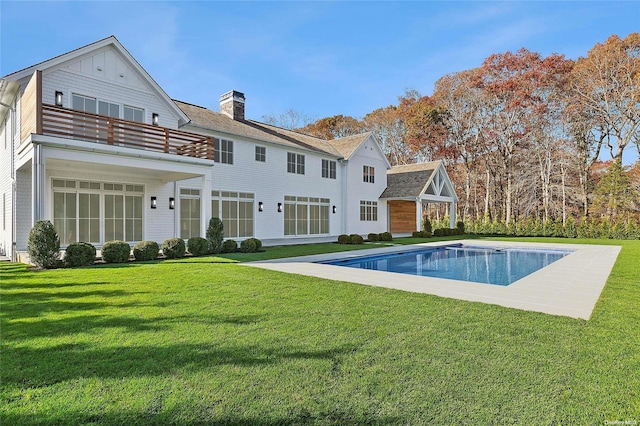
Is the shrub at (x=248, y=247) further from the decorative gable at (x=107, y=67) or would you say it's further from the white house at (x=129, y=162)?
the decorative gable at (x=107, y=67)

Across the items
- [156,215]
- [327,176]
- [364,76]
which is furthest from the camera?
[364,76]

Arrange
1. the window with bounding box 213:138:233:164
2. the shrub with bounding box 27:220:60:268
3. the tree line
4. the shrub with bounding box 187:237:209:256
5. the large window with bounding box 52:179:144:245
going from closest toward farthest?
the shrub with bounding box 27:220:60:268, the large window with bounding box 52:179:144:245, the shrub with bounding box 187:237:209:256, the window with bounding box 213:138:233:164, the tree line

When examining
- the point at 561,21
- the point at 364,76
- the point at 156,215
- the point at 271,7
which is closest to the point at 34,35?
the point at 156,215

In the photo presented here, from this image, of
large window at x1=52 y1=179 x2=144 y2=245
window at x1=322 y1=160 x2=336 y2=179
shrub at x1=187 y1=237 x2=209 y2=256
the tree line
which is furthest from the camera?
the tree line

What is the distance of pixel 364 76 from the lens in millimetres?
23016

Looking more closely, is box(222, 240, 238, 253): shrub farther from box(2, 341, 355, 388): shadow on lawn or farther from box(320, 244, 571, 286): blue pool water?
box(2, 341, 355, 388): shadow on lawn

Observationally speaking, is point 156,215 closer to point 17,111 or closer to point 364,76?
point 17,111

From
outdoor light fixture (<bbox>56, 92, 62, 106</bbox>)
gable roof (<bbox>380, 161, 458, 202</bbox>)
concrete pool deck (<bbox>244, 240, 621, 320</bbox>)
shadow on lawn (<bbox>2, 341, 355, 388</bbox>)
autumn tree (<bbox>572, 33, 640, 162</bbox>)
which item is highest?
autumn tree (<bbox>572, 33, 640, 162</bbox>)

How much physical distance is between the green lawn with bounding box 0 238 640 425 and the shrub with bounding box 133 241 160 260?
15.0ft

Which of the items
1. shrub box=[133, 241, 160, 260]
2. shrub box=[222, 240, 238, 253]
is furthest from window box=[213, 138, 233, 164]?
shrub box=[133, 241, 160, 260]

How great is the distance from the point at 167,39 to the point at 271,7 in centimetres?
416

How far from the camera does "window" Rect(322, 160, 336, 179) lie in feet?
68.9

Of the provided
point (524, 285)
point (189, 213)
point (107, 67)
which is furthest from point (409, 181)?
point (107, 67)

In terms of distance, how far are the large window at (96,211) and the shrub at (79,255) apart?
2.98m
